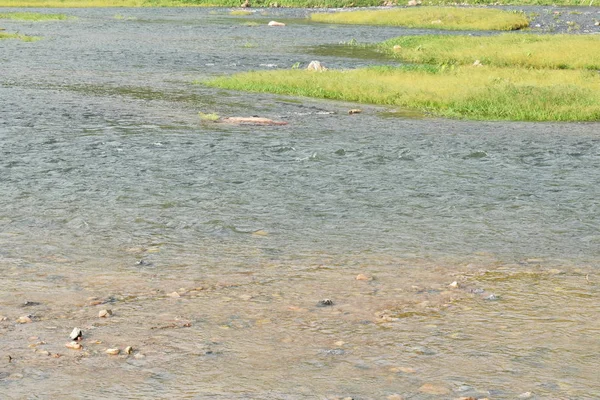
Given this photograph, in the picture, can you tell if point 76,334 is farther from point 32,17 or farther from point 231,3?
point 231,3

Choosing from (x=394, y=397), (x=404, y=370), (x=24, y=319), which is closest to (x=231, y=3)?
(x=24, y=319)

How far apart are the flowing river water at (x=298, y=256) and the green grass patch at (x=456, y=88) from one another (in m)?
1.35

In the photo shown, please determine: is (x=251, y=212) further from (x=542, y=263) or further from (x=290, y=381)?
(x=290, y=381)

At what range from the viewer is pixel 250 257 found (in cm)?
1145

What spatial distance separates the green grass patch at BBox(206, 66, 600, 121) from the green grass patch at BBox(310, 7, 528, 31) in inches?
1191

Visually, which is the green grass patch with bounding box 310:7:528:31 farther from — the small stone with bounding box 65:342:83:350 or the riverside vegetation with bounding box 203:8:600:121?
the small stone with bounding box 65:342:83:350

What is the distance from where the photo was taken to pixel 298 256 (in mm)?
11523

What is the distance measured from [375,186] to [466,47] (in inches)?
1081

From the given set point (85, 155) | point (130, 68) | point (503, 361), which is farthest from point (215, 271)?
point (130, 68)

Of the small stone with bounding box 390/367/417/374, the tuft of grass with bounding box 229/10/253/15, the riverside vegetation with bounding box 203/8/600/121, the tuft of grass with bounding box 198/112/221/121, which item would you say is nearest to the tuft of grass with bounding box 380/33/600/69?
the riverside vegetation with bounding box 203/8/600/121

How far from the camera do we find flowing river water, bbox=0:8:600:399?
8008 millimetres

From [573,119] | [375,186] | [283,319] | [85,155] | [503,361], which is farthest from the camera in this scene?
[573,119]

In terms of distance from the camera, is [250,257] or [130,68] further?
[130,68]

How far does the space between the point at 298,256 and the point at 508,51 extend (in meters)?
29.1
